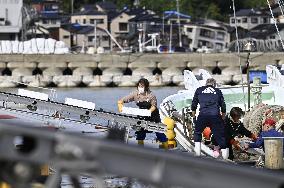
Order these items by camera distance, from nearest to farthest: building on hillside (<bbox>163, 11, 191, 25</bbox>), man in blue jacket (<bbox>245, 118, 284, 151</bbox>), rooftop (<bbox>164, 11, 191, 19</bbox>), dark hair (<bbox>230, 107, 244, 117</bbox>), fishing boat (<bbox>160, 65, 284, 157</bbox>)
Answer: man in blue jacket (<bbox>245, 118, 284, 151</bbox>) → dark hair (<bbox>230, 107, 244, 117</bbox>) → fishing boat (<bbox>160, 65, 284, 157</bbox>) → building on hillside (<bbox>163, 11, 191, 25</bbox>) → rooftop (<bbox>164, 11, 191, 19</bbox>)

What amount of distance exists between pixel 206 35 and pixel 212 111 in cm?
10649

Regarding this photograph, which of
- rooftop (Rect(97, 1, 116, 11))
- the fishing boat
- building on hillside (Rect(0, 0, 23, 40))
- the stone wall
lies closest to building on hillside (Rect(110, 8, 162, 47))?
rooftop (Rect(97, 1, 116, 11))

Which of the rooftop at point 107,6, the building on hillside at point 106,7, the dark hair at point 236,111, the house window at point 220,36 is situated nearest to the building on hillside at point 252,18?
the house window at point 220,36

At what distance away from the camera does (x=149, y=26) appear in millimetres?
117938

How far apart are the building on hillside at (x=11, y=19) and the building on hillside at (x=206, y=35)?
2828cm

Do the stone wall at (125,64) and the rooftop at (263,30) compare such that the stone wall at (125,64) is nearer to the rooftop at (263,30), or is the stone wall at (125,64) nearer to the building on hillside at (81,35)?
the rooftop at (263,30)

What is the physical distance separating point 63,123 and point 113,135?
1309 cm

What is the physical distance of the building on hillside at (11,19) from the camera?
94.8 meters

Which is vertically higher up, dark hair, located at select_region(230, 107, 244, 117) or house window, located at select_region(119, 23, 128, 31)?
house window, located at select_region(119, 23, 128, 31)

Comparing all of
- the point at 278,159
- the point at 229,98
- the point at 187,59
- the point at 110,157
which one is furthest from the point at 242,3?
the point at 110,157

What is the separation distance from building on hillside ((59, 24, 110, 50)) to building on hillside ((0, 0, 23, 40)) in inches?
762

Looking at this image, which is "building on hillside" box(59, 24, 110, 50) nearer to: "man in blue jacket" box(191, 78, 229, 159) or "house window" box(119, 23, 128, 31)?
"house window" box(119, 23, 128, 31)

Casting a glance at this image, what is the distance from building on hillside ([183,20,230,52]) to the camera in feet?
395

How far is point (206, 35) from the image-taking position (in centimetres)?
12244
